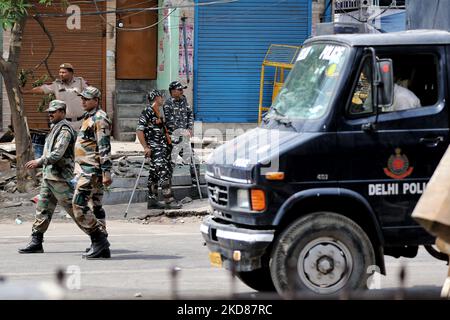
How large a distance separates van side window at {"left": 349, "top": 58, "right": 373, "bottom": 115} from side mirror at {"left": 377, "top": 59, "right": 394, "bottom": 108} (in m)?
0.10

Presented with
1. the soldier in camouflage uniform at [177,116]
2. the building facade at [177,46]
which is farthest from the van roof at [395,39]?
the building facade at [177,46]

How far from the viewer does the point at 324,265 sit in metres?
7.83

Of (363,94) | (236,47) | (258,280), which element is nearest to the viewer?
(363,94)

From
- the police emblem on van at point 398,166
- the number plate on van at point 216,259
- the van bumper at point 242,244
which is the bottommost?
the number plate on van at point 216,259

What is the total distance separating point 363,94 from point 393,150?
540 mm

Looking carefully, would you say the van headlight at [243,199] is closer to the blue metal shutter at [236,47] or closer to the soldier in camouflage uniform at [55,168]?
the soldier in camouflage uniform at [55,168]

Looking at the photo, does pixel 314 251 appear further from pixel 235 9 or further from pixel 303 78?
pixel 235 9

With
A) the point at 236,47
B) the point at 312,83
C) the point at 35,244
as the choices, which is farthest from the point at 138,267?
the point at 236,47

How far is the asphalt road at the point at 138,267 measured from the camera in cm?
891

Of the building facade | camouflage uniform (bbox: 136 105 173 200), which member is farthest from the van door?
the building facade

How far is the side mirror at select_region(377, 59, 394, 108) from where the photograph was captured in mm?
7914

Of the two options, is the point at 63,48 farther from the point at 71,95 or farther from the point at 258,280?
the point at 258,280

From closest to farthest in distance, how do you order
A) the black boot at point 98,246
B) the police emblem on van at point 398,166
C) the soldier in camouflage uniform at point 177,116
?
the police emblem on van at point 398,166
the black boot at point 98,246
the soldier in camouflage uniform at point 177,116

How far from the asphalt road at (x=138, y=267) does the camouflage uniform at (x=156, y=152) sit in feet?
4.90
